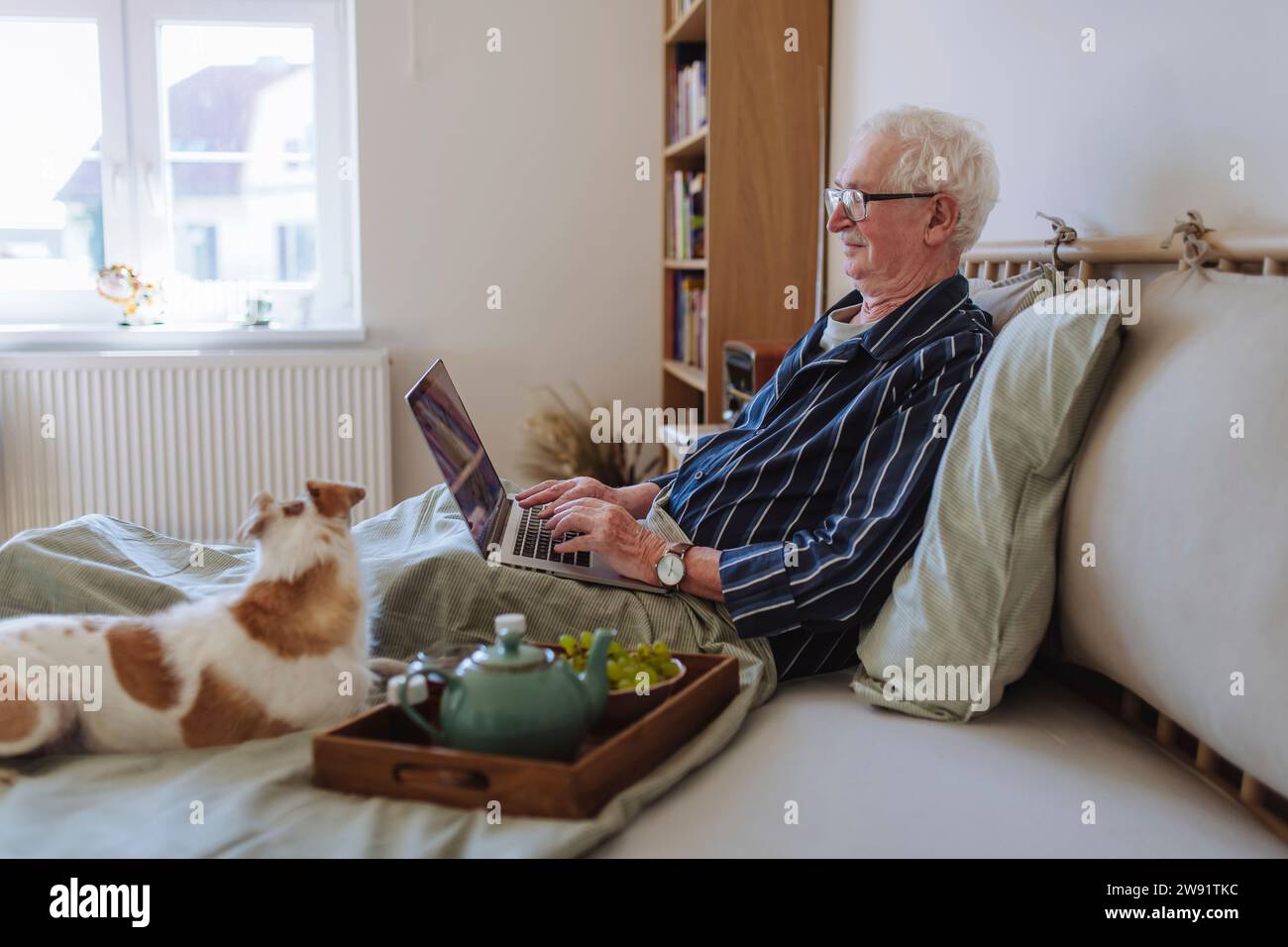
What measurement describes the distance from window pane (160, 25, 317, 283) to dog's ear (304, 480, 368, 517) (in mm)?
2758

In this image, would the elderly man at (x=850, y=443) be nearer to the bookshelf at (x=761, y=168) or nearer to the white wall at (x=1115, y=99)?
the white wall at (x=1115, y=99)

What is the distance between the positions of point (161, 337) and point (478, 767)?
2.87 m

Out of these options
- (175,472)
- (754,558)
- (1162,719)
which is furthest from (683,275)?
(1162,719)

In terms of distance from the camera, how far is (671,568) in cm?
153

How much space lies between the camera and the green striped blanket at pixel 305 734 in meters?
0.94

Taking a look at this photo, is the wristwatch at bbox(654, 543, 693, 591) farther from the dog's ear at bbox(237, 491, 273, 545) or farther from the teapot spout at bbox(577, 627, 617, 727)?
the dog's ear at bbox(237, 491, 273, 545)

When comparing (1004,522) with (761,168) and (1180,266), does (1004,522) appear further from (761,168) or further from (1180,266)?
(761,168)

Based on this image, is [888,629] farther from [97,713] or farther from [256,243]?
[256,243]

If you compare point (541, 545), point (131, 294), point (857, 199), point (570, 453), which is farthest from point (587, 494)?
point (131, 294)

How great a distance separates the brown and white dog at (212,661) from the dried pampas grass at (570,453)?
2323 millimetres

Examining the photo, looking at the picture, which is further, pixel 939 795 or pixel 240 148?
pixel 240 148

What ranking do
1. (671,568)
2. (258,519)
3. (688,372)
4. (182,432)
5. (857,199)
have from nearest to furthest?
(258,519) < (671,568) < (857,199) < (688,372) < (182,432)

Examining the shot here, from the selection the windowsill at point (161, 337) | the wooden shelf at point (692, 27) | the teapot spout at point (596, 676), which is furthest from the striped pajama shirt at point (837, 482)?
the windowsill at point (161, 337)

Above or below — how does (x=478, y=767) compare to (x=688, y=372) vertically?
below
